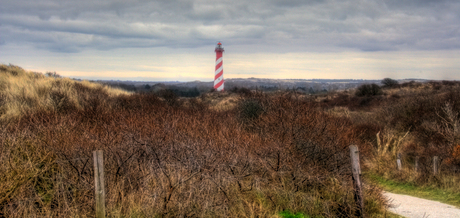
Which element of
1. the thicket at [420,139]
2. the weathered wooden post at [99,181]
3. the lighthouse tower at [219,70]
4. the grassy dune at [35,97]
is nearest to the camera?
the weathered wooden post at [99,181]

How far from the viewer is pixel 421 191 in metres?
13.3

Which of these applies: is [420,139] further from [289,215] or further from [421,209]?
[289,215]

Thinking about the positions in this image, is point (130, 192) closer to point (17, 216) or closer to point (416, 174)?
point (17, 216)

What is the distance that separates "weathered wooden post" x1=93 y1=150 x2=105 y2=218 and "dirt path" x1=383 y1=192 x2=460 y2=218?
657cm

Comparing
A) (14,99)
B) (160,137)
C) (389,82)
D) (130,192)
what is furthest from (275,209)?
(389,82)

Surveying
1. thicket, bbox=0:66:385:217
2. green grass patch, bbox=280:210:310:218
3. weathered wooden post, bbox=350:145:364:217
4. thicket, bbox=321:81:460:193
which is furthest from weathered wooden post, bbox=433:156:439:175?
green grass patch, bbox=280:210:310:218

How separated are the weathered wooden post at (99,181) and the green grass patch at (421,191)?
7315 mm

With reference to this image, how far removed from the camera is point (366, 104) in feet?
148

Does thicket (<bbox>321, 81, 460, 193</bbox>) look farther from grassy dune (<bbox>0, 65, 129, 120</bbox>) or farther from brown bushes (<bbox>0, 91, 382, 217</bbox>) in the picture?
grassy dune (<bbox>0, 65, 129, 120</bbox>)

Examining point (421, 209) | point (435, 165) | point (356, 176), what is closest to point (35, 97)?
point (356, 176)

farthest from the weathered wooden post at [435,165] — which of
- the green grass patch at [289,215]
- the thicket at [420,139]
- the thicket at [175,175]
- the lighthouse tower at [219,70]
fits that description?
the lighthouse tower at [219,70]

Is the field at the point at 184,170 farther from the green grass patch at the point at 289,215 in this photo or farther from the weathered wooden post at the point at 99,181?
the weathered wooden post at the point at 99,181

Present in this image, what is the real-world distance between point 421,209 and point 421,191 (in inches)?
139

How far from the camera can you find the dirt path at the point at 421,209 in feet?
30.9
